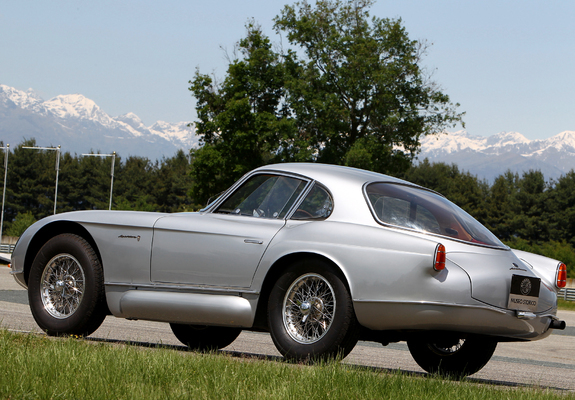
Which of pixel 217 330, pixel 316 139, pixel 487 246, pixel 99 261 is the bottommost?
pixel 217 330

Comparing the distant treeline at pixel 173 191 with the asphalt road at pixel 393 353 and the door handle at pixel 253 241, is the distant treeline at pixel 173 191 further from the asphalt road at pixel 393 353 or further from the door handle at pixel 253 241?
the door handle at pixel 253 241

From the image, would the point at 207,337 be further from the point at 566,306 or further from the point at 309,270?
the point at 566,306

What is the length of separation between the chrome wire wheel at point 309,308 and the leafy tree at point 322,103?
1415 inches

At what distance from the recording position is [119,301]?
5691 mm

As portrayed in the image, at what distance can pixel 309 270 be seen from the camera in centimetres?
494

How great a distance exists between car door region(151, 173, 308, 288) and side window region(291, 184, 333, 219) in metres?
0.10

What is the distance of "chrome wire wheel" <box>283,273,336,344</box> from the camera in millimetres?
4859

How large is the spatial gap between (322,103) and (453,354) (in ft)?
121

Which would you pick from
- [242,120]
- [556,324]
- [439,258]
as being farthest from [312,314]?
[242,120]

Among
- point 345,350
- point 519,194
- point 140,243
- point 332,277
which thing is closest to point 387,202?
point 332,277

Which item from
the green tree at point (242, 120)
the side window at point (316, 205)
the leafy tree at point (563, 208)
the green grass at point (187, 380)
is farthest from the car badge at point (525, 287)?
the leafy tree at point (563, 208)

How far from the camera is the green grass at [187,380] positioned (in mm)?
3412

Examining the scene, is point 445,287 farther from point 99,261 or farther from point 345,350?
point 99,261

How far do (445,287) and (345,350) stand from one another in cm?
82
